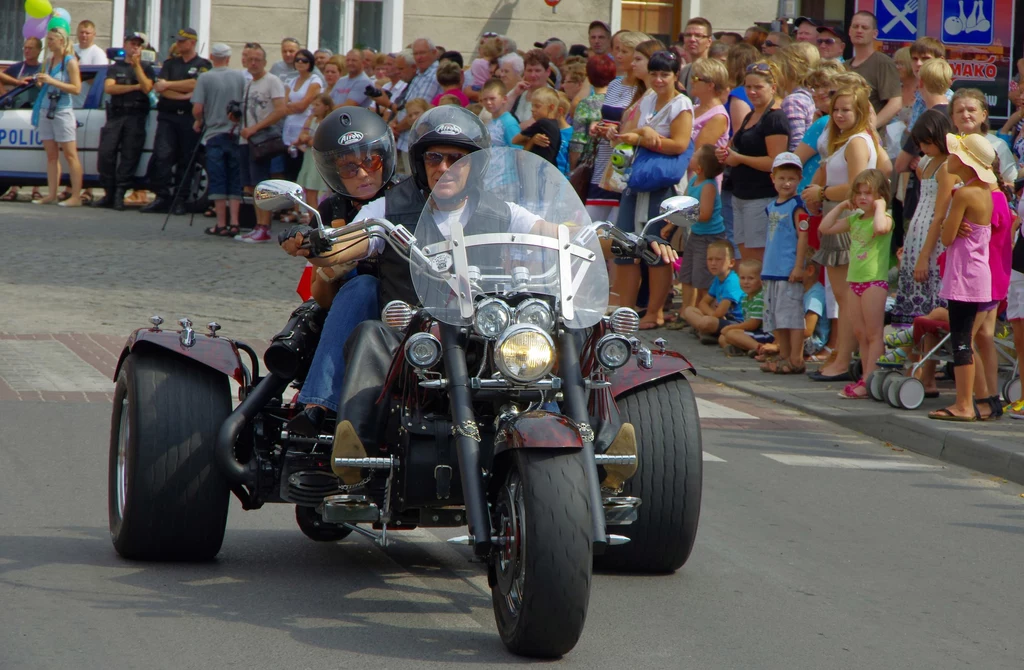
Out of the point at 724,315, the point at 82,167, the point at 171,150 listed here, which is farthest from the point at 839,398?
the point at 82,167

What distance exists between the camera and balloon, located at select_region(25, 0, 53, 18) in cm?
2323

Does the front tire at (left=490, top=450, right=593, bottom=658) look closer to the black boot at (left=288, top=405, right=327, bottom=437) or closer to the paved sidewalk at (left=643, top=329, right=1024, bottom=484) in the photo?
the black boot at (left=288, top=405, right=327, bottom=437)

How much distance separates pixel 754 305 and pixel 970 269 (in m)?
3.04

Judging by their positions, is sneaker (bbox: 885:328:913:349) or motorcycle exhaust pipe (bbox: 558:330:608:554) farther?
sneaker (bbox: 885:328:913:349)

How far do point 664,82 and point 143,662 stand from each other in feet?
29.6

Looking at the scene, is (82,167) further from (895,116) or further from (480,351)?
(480,351)

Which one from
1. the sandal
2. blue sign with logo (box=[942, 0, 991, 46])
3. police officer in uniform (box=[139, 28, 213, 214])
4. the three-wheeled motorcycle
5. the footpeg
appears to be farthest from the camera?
police officer in uniform (box=[139, 28, 213, 214])

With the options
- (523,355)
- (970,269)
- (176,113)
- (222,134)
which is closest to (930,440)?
(970,269)

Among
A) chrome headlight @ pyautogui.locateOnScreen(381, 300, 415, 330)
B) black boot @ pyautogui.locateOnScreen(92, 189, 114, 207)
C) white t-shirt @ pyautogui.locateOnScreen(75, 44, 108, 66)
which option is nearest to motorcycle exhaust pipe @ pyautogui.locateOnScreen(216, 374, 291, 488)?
chrome headlight @ pyautogui.locateOnScreen(381, 300, 415, 330)

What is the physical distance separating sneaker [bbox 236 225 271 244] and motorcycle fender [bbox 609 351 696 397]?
12592 millimetres

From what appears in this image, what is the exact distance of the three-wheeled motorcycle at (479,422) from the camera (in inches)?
176

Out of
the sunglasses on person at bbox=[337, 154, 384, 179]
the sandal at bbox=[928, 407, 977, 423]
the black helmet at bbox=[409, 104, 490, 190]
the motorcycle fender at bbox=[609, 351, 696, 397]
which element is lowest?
the sandal at bbox=[928, 407, 977, 423]

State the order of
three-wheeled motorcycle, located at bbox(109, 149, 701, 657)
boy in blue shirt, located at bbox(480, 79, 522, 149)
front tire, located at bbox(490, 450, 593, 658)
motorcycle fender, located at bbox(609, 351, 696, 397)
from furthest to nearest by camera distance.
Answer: boy in blue shirt, located at bbox(480, 79, 522, 149) < motorcycle fender, located at bbox(609, 351, 696, 397) < three-wheeled motorcycle, located at bbox(109, 149, 701, 657) < front tire, located at bbox(490, 450, 593, 658)

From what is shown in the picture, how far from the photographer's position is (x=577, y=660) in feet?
15.0
